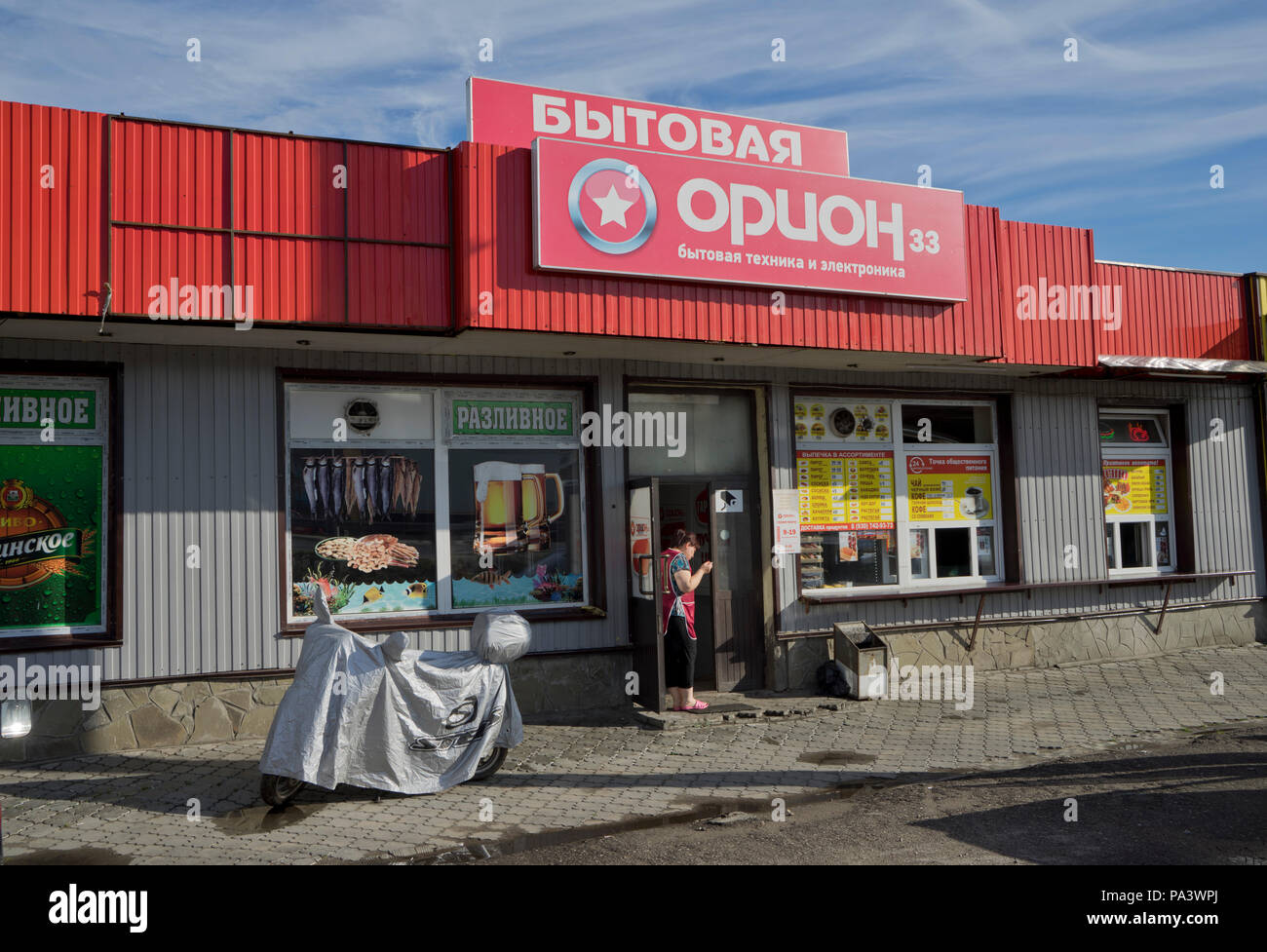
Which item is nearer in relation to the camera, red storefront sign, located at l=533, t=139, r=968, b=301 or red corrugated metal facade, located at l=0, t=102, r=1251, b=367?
red corrugated metal facade, located at l=0, t=102, r=1251, b=367

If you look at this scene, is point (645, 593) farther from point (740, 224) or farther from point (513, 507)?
point (740, 224)

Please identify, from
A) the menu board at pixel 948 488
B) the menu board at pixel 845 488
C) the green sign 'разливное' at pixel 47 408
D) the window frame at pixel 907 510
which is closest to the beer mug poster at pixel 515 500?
the window frame at pixel 907 510

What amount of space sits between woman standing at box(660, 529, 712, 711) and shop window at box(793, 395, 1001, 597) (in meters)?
2.34

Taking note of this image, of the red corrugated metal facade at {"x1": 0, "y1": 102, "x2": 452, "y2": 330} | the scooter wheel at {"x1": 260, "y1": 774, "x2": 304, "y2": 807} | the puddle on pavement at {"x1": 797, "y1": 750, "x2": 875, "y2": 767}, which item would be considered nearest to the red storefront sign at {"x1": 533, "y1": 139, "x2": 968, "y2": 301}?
the red corrugated metal facade at {"x1": 0, "y1": 102, "x2": 452, "y2": 330}

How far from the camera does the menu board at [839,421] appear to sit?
12680 millimetres

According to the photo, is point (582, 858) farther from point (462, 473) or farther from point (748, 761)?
point (462, 473)

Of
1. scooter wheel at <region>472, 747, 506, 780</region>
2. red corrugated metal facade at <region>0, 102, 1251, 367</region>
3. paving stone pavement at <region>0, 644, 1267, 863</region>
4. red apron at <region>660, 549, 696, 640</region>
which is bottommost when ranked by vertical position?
paving stone pavement at <region>0, 644, 1267, 863</region>

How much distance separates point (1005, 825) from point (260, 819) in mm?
4968

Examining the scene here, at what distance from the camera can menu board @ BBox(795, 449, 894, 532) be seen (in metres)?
12.6

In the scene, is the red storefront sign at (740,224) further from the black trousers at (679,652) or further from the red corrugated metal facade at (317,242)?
the black trousers at (679,652)

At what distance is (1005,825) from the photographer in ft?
21.6

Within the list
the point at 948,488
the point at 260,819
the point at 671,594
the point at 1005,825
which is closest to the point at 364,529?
the point at 671,594

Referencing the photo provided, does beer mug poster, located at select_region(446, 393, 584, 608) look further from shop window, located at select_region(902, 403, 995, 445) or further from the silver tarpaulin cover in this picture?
shop window, located at select_region(902, 403, 995, 445)

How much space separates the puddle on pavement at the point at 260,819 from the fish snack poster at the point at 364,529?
2.88 m
